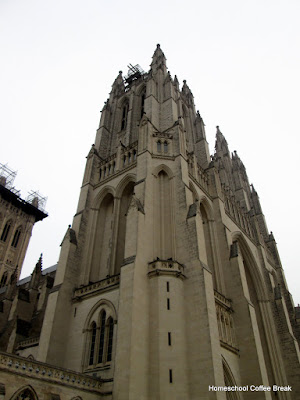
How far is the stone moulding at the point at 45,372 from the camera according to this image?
40.5 ft

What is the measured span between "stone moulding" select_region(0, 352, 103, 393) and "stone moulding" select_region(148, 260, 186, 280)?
5977 mm

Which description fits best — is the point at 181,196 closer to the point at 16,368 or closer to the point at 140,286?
the point at 140,286

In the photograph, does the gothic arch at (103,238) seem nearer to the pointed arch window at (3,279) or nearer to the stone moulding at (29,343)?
the stone moulding at (29,343)

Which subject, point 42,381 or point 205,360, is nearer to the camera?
point 42,381

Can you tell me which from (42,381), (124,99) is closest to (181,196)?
(42,381)

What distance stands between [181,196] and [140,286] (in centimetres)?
694

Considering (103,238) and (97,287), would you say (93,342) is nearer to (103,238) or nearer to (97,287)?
(97,287)

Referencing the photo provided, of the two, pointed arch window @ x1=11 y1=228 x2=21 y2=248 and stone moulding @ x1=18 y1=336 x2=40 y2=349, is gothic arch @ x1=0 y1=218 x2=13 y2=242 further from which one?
stone moulding @ x1=18 y1=336 x2=40 y2=349

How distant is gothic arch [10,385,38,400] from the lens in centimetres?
1206

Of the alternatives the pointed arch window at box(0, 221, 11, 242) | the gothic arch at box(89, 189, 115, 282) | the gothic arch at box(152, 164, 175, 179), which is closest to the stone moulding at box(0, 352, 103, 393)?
the gothic arch at box(89, 189, 115, 282)

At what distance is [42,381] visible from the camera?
43.0 ft

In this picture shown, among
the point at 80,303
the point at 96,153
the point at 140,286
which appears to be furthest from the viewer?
the point at 96,153

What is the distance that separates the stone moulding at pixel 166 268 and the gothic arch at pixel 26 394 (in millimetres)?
8062

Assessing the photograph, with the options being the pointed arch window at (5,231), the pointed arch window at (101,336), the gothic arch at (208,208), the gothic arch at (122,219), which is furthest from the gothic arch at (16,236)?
the pointed arch window at (101,336)
